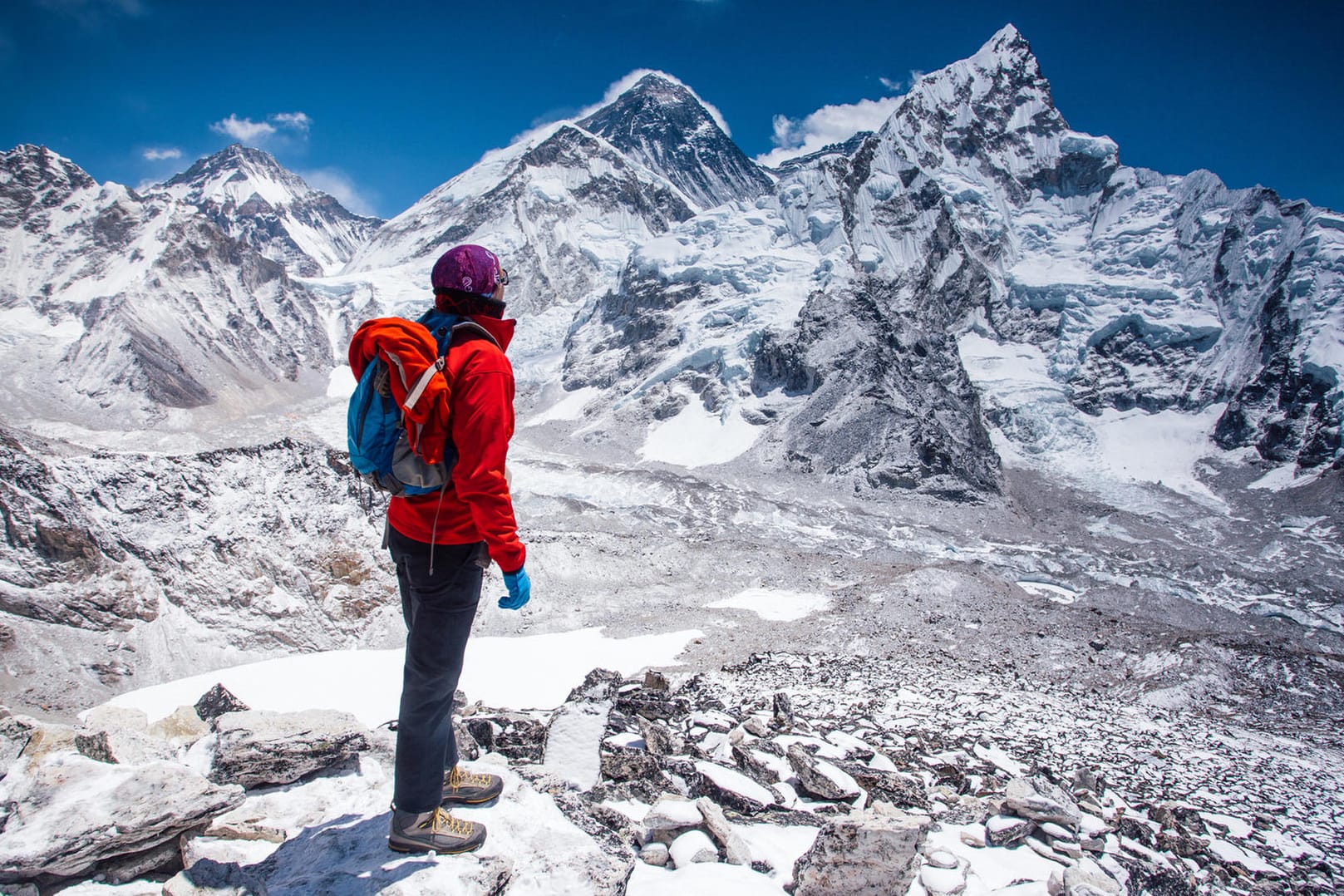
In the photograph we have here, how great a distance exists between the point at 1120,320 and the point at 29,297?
140237 mm

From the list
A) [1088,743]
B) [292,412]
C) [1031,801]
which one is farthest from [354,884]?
[292,412]

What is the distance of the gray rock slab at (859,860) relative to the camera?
11.1ft

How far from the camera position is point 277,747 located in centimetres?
396

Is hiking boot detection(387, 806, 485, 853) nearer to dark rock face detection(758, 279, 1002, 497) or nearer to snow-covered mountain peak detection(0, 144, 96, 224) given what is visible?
dark rock face detection(758, 279, 1002, 497)

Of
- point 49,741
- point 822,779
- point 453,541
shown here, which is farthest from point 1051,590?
point 49,741

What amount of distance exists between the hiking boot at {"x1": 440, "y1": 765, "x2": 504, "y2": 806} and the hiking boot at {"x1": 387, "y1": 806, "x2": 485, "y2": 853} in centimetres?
33

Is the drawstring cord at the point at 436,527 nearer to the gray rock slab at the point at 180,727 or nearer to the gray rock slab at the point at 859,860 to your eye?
the gray rock slab at the point at 859,860

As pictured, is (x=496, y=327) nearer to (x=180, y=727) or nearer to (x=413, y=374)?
(x=413, y=374)

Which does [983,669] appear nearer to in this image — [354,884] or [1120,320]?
[354,884]

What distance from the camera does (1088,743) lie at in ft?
28.1

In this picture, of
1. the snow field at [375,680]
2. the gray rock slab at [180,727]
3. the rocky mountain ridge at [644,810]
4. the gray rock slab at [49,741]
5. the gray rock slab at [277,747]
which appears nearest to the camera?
the rocky mountain ridge at [644,810]

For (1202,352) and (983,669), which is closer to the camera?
(983,669)

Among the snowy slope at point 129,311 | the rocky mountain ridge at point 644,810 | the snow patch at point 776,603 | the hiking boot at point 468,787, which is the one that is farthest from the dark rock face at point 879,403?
the snowy slope at point 129,311

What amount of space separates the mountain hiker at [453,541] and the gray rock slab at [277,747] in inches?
45.3
